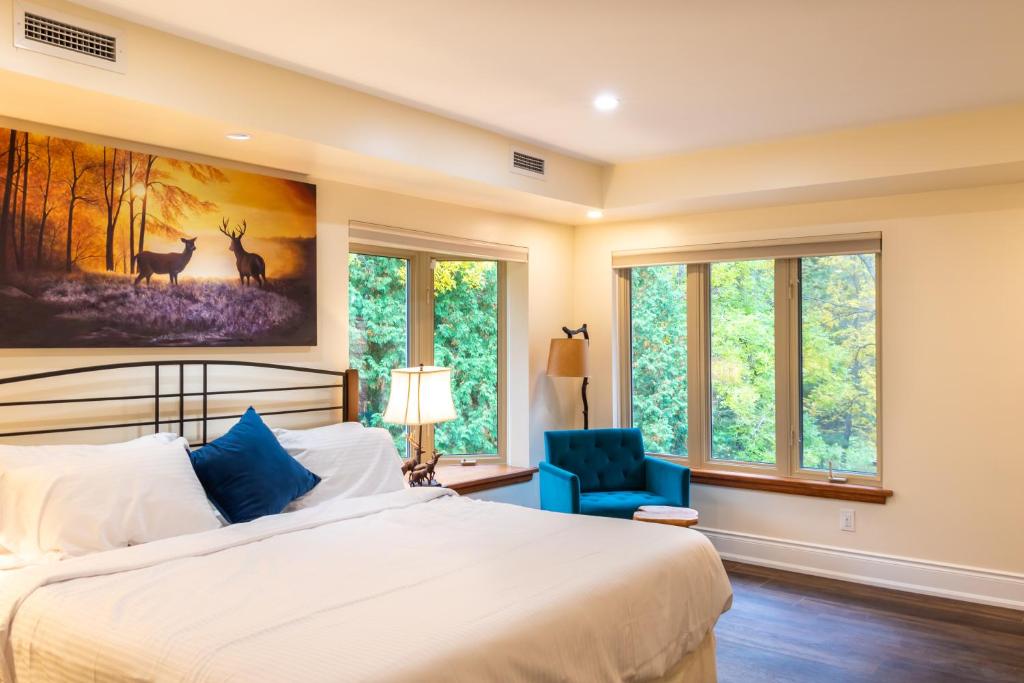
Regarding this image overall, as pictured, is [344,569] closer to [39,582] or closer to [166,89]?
[39,582]

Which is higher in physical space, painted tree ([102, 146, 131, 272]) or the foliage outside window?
painted tree ([102, 146, 131, 272])

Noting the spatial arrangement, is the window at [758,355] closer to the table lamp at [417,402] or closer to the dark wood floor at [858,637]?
the dark wood floor at [858,637]

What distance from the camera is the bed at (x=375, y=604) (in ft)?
6.02

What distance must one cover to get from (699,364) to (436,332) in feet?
5.83

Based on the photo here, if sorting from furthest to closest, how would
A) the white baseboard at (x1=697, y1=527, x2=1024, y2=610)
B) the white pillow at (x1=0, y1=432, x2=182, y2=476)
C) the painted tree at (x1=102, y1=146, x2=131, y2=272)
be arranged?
1. the white baseboard at (x1=697, y1=527, x2=1024, y2=610)
2. the painted tree at (x1=102, y1=146, x2=131, y2=272)
3. the white pillow at (x1=0, y1=432, x2=182, y2=476)

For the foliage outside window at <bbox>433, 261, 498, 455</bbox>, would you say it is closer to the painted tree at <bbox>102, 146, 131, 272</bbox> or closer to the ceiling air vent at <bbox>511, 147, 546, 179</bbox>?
the ceiling air vent at <bbox>511, 147, 546, 179</bbox>

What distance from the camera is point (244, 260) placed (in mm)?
3662

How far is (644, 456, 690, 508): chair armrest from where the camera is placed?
4.60 m

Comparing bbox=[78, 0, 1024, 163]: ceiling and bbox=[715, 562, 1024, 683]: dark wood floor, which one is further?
bbox=[715, 562, 1024, 683]: dark wood floor

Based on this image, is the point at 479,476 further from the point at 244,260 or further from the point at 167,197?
the point at 167,197

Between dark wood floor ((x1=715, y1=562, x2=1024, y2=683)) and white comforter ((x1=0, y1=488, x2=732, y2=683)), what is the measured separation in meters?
0.78

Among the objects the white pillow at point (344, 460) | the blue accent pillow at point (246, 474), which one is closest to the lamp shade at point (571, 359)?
the white pillow at point (344, 460)

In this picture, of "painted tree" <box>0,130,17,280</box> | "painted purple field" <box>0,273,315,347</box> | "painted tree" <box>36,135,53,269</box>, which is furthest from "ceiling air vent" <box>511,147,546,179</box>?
"painted tree" <box>0,130,17,280</box>

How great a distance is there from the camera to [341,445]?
11.7 ft
